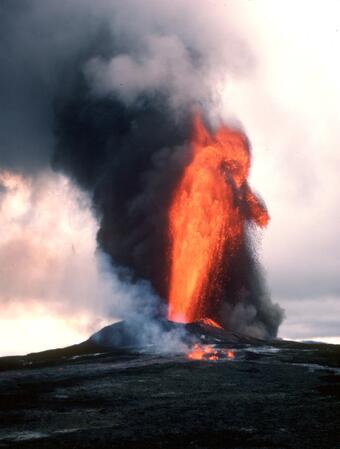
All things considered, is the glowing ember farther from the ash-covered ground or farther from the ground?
the ground

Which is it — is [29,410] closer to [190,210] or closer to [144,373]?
[144,373]

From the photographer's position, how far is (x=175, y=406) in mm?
25047

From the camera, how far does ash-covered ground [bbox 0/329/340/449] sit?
18266 mm

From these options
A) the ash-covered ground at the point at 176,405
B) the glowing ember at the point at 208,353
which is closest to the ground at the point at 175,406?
the ash-covered ground at the point at 176,405

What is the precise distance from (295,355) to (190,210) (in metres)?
39.9

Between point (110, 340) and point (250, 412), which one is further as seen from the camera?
point (110, 340)

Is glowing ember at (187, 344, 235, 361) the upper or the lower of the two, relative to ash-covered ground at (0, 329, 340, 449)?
upper

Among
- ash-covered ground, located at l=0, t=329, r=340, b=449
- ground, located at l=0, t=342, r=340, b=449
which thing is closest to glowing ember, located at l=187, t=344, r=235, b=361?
ash-covered ground, located at l=0, t=329, r=340, b=449

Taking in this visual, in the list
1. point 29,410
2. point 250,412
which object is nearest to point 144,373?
point 29,410

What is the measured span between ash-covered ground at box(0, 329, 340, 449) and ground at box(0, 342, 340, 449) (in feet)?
0.14

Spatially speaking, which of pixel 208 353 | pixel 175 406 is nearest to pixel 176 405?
pixel 175 406

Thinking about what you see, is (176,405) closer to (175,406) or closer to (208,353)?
(175,406)

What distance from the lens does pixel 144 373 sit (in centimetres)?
3916

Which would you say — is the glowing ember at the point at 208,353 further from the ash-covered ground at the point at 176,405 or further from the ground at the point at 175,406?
the ground at the point at 175,406
